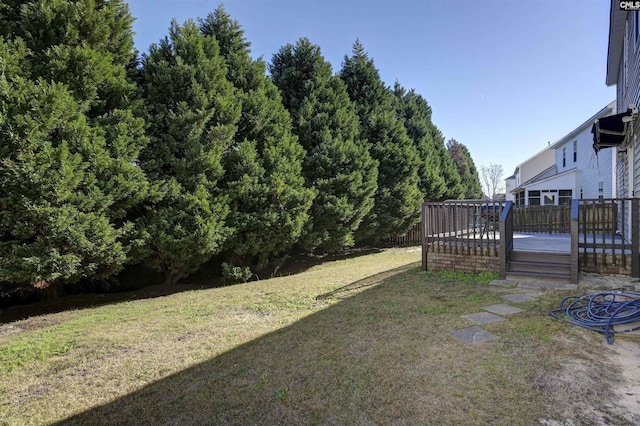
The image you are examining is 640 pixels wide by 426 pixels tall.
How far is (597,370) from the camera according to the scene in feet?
8.45

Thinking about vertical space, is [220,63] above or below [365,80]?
below

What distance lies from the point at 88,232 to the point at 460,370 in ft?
20.1

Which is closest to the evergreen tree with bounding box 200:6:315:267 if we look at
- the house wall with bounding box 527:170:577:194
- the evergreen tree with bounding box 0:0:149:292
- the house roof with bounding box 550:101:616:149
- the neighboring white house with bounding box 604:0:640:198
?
the evergreen tree with bounding box 0:0:149:292

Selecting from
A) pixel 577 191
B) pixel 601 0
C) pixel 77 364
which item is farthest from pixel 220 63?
pixel 577 191

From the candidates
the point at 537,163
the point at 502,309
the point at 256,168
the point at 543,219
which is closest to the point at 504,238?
the point at 502,309

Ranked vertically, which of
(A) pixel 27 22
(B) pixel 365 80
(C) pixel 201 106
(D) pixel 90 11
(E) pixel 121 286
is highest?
(B) pixel 365 80

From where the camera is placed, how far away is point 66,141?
5.36m

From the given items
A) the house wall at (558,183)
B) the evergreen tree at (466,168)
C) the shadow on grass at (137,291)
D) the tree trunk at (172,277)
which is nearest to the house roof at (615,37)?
the house wall at (558,183)

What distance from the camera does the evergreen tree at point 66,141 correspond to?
4.96 m

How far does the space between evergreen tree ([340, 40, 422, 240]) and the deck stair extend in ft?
22.1

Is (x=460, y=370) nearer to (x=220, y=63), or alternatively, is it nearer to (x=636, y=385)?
(x=636, y=385)

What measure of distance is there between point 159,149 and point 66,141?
1.87 meters

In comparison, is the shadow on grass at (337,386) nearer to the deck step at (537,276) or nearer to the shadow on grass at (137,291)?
the deck step at (537,276)

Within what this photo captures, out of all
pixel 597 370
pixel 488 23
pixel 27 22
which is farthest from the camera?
pixel 488 23
